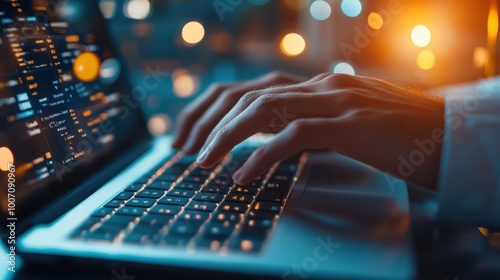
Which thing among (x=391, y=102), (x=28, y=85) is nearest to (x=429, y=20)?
(x=391, y=102)

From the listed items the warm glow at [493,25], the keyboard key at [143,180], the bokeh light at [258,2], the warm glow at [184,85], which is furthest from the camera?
→ the bokeh light at [258,2]

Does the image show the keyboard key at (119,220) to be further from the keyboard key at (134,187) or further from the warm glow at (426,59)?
the warm glow at (426,59)

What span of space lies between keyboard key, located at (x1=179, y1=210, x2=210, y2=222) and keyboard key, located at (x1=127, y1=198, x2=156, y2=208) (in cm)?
6

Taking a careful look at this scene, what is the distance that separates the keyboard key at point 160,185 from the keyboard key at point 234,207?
0.34 ft

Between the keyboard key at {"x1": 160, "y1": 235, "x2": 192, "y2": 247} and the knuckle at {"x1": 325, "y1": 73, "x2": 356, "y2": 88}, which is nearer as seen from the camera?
the keyboard key at {"x1": 160, "y1": 235, "x2": 192, "y2": 247}

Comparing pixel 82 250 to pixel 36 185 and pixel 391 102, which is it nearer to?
pixel 36 185

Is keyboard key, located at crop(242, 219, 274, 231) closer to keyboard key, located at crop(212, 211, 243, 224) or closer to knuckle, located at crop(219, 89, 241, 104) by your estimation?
keyboard key, located at crop(212, 211, 243, 224)

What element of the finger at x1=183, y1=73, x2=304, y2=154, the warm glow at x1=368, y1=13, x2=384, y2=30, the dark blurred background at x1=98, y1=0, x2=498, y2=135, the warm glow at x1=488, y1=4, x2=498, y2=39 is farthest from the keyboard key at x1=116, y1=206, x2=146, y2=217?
the warm glow at x1=368, y1=13, x2=384, y2=30

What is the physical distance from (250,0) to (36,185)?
1218 millimetres

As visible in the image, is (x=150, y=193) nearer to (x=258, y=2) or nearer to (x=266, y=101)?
(x=266, y=101)

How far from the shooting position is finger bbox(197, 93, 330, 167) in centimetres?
55

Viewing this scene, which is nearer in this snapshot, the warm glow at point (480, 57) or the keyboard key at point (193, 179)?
the keyboard key at point (193, 179)

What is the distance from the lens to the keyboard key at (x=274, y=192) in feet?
1.81

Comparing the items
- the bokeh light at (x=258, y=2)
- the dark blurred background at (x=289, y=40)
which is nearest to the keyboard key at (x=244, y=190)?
the dark blurred background at (x=289, y=40)
